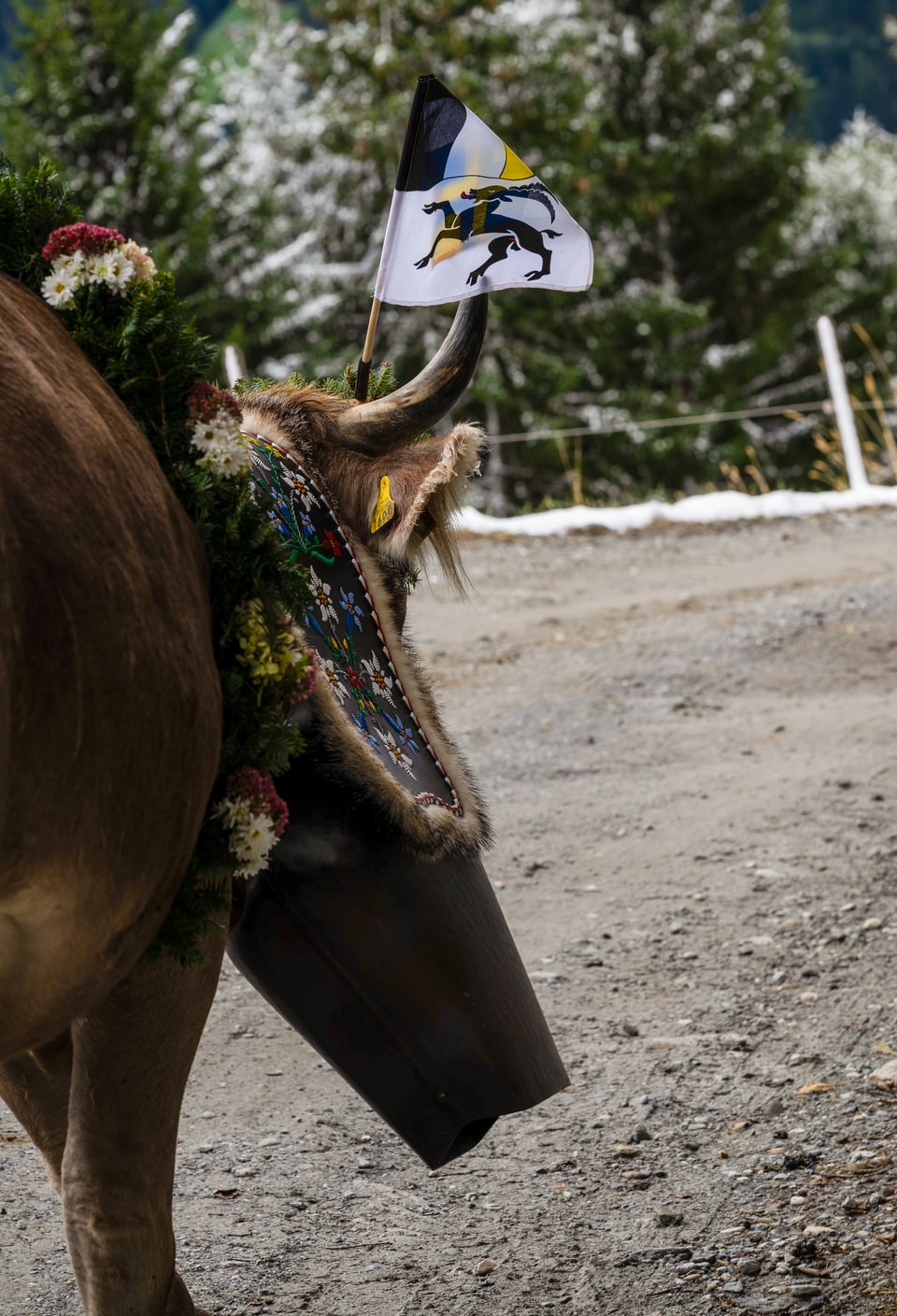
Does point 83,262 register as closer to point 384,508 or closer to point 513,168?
point 384,508

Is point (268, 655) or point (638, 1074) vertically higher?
point (268, 655)

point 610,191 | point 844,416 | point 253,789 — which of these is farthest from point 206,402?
point 610,191

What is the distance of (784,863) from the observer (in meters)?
4.55

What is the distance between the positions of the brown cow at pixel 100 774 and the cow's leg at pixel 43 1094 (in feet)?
1.44

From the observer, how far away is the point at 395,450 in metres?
2.29

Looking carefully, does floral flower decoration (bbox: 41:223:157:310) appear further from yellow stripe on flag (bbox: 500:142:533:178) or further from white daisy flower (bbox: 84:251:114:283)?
yellow stripe on flag (bbox: 500:142:533:178)

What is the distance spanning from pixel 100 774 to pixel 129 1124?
2.00 feet

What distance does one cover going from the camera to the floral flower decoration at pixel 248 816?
6.01 ft

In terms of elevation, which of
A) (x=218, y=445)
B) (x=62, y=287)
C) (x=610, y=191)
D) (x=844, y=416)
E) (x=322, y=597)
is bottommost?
(x=844, y=416)

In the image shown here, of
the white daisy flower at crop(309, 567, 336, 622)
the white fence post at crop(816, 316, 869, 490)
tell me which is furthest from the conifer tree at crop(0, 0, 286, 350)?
the white daisy flower at crop(309, 567, 336, 622)

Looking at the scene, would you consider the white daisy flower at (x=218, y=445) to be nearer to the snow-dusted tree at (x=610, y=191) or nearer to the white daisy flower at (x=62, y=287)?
the white daisy flower at (x=62, y=287)

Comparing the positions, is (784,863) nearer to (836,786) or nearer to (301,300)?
(836,786)

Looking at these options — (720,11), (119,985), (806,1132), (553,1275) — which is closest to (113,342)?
(119,985)

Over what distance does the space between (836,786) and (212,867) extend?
149 inches
